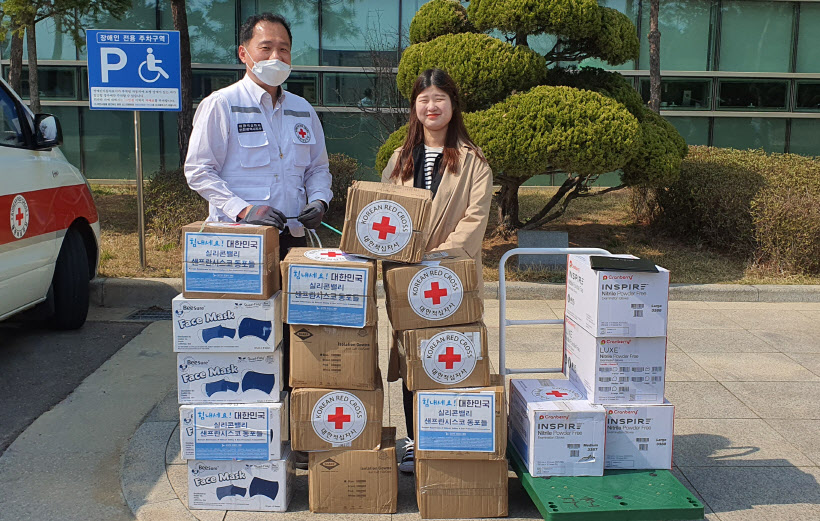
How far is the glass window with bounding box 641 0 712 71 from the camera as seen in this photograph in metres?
13.0

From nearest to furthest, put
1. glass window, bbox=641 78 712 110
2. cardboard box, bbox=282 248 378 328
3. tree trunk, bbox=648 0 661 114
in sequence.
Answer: cardboard box, bbox=282 248 378 328
tree trunk, bbox=648 0 661 114
glass window, bbox=641 78 712 110

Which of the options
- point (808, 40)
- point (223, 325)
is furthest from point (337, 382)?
point (808, 40)

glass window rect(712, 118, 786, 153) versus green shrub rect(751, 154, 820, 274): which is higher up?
glass window rect(712, 118, 786, 153)

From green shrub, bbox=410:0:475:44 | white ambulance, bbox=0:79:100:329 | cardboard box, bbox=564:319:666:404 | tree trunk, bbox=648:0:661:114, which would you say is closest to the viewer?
cardboard box, bbox=564:319:666:404

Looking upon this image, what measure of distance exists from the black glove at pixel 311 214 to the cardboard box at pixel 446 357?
0.72m

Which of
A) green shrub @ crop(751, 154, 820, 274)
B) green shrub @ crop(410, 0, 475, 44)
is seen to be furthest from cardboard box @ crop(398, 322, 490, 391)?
green shrub @ crop(751, 154, 820, 274)

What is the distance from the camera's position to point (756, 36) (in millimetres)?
13156

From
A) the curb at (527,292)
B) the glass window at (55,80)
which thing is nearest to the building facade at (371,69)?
the glass window at (55,80)

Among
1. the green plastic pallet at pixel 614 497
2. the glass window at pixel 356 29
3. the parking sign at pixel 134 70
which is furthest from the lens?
the glass window at pixel 356 29

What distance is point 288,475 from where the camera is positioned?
3.40m

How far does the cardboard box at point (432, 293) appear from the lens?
126 inches

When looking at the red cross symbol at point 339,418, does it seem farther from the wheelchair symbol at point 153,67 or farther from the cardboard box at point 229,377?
the wheelchair symbol at point 153,67

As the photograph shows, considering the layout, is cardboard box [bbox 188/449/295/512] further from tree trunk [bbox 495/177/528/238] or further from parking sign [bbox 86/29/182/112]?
tree trunk [bbox 495/177/528/238]

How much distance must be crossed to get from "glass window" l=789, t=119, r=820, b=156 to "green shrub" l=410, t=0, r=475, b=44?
7.74 meters
